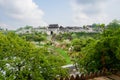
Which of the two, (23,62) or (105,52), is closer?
(23,62)

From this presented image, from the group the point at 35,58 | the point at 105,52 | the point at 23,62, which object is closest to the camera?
the point at 23,62

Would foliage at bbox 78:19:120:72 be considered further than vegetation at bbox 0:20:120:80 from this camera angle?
Yes

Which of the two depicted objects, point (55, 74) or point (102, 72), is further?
point (102, 72)

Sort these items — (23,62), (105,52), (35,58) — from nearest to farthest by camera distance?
(23,62)
(35,58)
(105,52)

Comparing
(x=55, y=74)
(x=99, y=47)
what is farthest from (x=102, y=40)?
(x=55, y=74)

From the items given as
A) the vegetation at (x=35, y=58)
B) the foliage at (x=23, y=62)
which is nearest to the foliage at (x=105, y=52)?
the vegetation at (x=35, y=58)

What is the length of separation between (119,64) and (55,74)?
3.73 metres

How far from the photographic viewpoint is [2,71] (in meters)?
8.12

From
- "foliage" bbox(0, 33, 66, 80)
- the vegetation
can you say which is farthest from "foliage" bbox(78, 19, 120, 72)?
"foliage" bbox(0, 33, 66, 80)

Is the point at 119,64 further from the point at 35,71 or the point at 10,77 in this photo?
the point at 10,77

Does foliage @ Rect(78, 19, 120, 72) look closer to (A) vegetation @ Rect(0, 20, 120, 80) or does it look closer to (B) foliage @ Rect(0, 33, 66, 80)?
(A) vegetation @ Rect(0, 20, 120, 80)

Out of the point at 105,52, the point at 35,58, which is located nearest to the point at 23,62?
the point at 35,58

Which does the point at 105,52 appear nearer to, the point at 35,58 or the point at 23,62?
the point at 35,58

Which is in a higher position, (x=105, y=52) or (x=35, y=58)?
(x=35, y=58)
